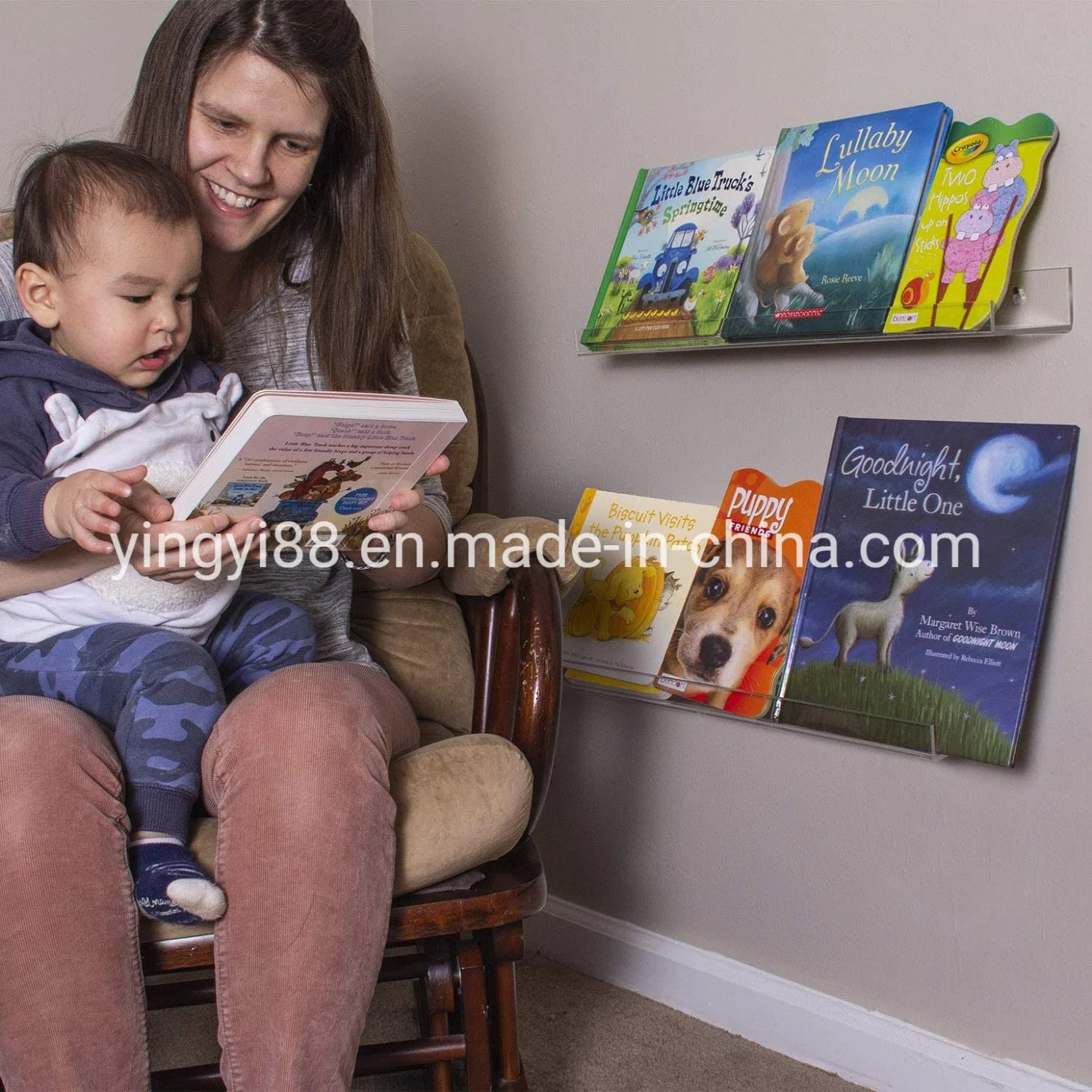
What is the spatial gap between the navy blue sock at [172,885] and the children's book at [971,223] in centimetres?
96

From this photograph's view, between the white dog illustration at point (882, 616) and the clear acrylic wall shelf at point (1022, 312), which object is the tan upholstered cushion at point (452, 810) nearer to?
the white dog illustration at point (882, 616)

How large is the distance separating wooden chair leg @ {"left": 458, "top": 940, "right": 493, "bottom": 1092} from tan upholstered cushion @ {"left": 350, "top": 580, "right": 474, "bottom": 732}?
309 mm

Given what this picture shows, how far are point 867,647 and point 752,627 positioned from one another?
0.56 ft

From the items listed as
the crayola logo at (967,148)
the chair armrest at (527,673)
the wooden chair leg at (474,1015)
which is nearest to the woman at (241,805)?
the chair armrest at (527,673)

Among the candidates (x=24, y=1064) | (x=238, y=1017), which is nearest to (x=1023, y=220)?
(x=238, y=1017)

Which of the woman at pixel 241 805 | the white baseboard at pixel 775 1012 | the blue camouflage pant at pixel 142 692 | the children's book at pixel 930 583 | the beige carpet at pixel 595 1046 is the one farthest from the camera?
the beige carpet at pixel 595 1046

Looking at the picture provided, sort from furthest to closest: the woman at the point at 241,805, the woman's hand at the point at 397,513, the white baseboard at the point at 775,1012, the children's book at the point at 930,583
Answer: the white baseboard at the point at 775,1012
the children's book at the point at 930,583
the woman's hand at the point at 397,513
the woman at the point at 241,805

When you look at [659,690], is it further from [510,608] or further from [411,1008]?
[411,1008]

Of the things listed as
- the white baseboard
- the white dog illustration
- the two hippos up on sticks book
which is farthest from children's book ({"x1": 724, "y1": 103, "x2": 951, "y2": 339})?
the white baseboard

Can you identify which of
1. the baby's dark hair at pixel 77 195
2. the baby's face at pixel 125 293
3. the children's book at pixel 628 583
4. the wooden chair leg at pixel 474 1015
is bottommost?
the wooden chair leg at pixel 474 1015

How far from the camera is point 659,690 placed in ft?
5.43

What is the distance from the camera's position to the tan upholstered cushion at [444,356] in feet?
5.48

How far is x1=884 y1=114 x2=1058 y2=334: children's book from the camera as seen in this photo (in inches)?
51.3

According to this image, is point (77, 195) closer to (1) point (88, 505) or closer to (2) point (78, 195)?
(2) point (78, 195)
